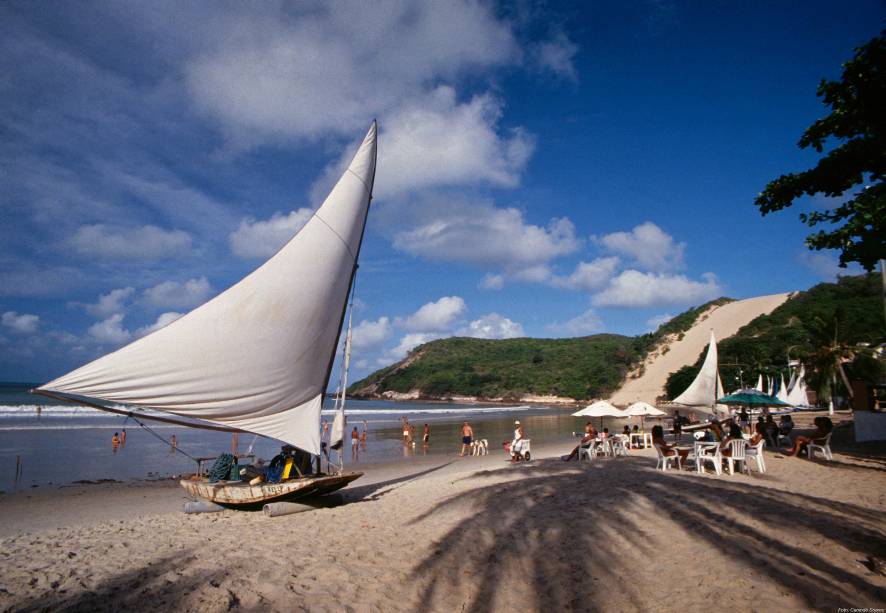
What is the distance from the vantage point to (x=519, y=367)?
372ft

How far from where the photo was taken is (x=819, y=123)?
8.09 metres

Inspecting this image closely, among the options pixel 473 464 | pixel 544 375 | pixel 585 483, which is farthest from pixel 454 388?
pixel 585 483

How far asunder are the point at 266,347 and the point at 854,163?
369 inches

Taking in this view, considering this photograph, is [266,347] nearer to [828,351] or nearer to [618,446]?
[618,446]

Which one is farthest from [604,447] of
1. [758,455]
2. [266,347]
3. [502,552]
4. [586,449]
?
[266,347]

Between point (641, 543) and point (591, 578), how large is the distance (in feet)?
3.73

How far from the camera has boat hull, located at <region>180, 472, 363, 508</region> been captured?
8625 millimetres

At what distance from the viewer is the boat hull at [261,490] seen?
8.62m

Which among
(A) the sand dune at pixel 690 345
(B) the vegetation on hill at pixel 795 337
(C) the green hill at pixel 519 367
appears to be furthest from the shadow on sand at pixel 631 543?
(C) the green hill at pixel 519 367

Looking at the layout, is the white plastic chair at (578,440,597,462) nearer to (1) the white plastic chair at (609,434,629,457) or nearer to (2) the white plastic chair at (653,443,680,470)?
(1) the white plastic chair at (609,434,629,457)

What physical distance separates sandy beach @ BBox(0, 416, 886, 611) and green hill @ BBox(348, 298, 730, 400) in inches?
3249

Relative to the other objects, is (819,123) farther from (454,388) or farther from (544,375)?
(454,388)

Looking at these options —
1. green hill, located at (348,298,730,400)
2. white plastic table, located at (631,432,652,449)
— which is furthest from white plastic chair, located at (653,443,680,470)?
A: green hill, located at (348,298,730,400)

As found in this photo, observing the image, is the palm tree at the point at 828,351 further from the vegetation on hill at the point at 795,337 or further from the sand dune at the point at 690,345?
the sand dune at the point at 690,345
